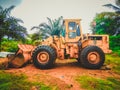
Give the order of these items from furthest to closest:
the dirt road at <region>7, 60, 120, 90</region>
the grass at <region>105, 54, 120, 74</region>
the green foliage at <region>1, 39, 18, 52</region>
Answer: the green foliage at <region>1, 39, 18, 52</region>
the grass at <region>105, 54, 120, 74</region>
the dirt road at <region>7, 60, 120, 90</region>

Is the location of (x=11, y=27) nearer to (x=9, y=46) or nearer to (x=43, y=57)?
(x=9, y=46)

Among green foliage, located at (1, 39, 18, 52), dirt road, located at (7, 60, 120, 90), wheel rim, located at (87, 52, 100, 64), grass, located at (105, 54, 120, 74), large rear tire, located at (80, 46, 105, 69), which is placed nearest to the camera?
dirt road, located at (7, 60, 120, 90)

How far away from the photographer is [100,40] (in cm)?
1259

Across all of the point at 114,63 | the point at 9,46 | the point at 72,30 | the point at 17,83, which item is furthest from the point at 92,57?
the point at 9,46

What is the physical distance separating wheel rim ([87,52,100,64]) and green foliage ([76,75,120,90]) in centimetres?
194

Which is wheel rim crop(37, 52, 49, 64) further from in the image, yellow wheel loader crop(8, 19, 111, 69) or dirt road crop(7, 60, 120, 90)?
dirt road crop(7, 60, 120, 90)

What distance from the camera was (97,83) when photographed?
9.23m

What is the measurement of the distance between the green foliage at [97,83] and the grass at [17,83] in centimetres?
148

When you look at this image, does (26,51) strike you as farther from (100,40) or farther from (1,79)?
(100,40)

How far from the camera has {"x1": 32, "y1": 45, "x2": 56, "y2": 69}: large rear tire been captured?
1184 centimetres

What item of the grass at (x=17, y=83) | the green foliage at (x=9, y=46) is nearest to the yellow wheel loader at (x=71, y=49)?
the grass at (x=17, y=83)

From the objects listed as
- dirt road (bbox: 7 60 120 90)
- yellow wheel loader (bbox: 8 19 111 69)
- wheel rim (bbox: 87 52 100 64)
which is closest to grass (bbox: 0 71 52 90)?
dirt road (bbox: 7 60 120 90)

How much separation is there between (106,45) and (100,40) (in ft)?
1.38

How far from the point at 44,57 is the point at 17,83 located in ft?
10.9
